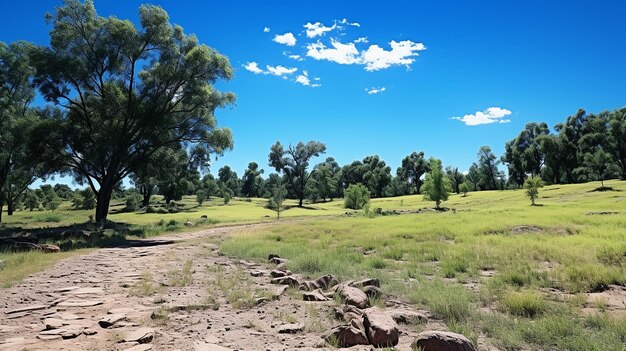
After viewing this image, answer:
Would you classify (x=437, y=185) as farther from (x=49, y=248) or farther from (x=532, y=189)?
(x=49, y=248)

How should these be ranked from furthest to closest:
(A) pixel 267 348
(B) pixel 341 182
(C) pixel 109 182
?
(B) pixel 341 182, (C) pixel 109 182, (A) pixel 267 348

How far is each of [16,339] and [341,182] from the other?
4682 inches

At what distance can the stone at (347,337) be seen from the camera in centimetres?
529

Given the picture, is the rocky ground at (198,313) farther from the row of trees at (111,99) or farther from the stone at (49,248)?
the row of trees at (111,99)

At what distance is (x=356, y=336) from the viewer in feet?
17.5

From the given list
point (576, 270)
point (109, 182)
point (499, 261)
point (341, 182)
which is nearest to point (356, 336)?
point (576, 270)

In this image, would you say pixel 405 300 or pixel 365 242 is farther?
pixel 365 242

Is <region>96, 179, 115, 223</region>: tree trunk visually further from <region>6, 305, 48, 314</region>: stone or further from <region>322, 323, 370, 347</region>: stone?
<region>322, 323, 370, 347</region>: stone

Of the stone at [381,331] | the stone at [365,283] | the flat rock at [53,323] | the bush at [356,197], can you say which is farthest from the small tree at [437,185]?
the flat rock at [53,323]

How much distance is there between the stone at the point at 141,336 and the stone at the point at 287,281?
434cm

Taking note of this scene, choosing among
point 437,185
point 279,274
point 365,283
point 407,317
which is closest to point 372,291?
point 365,283

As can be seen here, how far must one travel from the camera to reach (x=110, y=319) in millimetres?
6066

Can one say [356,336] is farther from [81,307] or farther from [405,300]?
[81,307]

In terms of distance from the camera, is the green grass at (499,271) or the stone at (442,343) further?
the green grass at (499,271)
